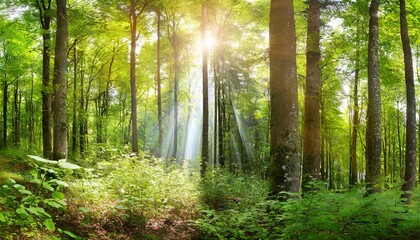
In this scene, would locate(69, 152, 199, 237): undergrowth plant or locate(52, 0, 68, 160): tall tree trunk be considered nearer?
locate(69, 152, 199, 237): undergrowth plant

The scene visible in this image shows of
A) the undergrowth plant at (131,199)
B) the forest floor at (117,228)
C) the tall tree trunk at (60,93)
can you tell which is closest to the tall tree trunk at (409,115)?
the undergrowth plant at (131,199)

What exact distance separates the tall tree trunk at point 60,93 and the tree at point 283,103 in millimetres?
5983

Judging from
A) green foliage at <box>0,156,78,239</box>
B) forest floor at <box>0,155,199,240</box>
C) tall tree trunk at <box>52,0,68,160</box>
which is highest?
tall tree trunk at <box>52,0,68,160</box>

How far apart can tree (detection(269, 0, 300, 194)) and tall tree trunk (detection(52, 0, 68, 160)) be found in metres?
5.98

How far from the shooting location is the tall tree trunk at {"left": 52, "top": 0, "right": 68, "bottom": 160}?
8547 millimetres

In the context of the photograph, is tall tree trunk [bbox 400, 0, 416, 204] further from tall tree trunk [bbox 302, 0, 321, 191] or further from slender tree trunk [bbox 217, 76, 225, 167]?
slender tree trunk [bbox 217, 76, 225, 167]

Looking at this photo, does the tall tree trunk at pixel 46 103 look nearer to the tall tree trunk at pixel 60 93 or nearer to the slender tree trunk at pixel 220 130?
the tall tree trunk at pixel 60 93

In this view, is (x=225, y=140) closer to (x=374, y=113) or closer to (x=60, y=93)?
(x=374, y=113)

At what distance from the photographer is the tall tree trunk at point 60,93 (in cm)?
855

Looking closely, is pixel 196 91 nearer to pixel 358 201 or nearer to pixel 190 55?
pixel 190 55

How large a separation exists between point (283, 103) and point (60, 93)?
6393mm

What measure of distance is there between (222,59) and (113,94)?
2186 centimetres

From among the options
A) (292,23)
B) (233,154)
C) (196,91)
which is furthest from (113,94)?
(292,23)

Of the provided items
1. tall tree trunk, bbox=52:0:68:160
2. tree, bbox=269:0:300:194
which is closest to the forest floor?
tree, bbox=269:0:300:194
